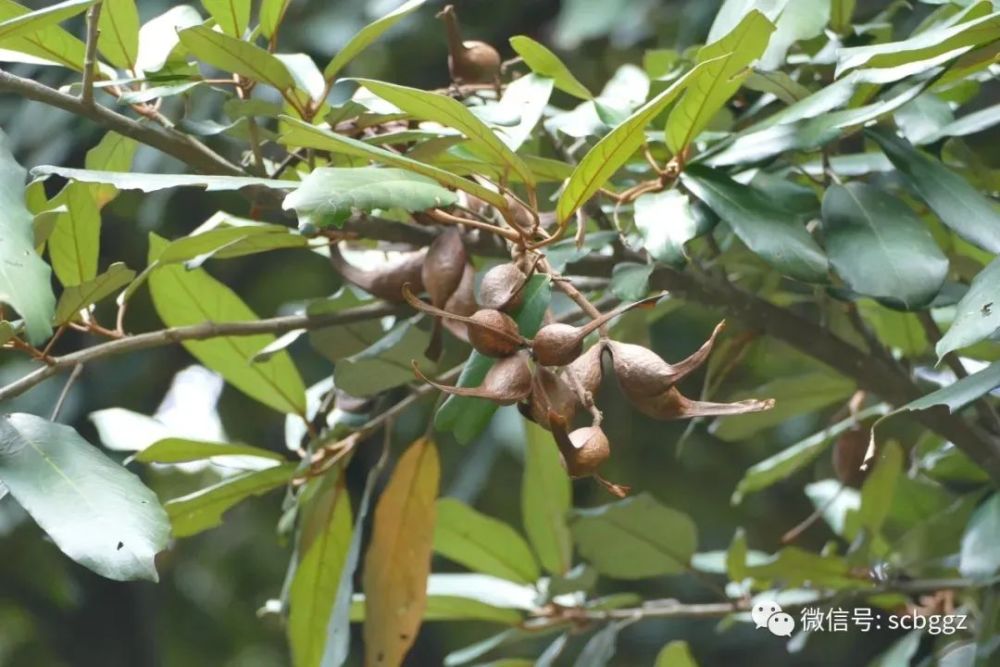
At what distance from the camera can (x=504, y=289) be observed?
0.40 meters

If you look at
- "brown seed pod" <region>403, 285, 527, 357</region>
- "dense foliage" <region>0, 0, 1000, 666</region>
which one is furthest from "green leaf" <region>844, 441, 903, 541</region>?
"brown seed pod" <region>403, 285, 527, 357</region>

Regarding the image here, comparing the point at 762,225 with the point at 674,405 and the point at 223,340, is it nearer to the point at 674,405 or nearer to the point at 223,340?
the point at 674,405

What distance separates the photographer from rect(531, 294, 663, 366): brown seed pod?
1.23 feet

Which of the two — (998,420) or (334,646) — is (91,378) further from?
(998,420)

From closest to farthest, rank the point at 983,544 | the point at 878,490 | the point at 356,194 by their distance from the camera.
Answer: the point at 356,194, the point at 983,544, the point at 878,490

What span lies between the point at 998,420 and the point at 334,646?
326 mm

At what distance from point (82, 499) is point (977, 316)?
0.93 ft

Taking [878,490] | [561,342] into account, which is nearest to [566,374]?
[561,342]

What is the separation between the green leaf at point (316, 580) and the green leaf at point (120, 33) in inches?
8.4

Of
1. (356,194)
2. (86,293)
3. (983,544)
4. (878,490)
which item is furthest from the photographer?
(878,490)

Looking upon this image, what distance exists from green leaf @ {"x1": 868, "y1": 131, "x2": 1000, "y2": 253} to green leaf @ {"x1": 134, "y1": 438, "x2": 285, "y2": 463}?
32 cm

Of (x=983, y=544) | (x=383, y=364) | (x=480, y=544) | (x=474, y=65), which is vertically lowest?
(x=480, y=544)

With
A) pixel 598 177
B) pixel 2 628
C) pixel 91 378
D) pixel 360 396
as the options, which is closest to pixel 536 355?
pixel 598 177

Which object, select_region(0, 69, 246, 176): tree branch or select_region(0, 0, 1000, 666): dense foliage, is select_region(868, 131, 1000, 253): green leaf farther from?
select_region(0, 69, 246, 176): tree branch
